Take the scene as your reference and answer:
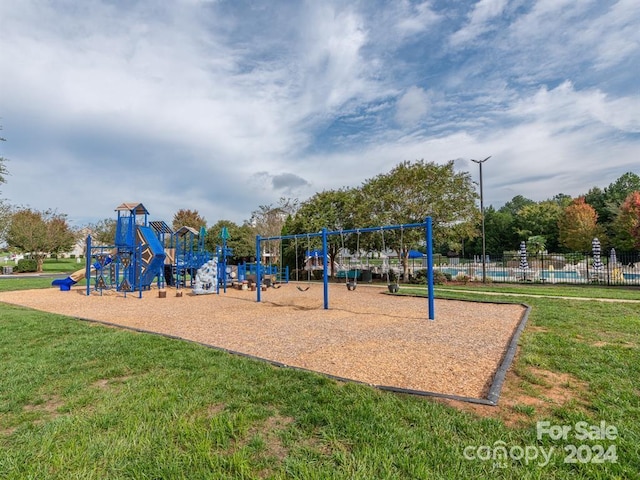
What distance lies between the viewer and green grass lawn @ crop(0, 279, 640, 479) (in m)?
2.38

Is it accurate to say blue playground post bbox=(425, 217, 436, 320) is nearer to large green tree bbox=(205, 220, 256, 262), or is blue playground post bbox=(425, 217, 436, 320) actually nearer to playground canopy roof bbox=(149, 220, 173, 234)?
playground canopy roof bbox=(149, 220, 173, 234)

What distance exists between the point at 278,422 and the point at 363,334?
3.79 metres

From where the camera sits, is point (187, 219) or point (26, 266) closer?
point (26, 266)

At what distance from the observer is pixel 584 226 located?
4138 cm

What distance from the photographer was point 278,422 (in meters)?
3.03

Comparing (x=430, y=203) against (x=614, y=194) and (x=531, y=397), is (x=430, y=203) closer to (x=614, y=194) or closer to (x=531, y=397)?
(x=531, y=397)

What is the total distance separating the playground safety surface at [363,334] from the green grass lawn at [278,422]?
56cm

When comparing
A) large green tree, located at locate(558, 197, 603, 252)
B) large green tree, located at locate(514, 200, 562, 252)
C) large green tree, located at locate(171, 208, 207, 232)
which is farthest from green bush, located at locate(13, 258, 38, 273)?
large green tree, located at locate(514, 200, 562, 252)

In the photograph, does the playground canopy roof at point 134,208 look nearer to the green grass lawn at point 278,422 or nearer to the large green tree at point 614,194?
the green grass lawn at point 278,422

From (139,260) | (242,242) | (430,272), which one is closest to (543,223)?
(242,242)

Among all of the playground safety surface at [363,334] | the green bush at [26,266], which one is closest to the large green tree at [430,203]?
the playground safety surface at [363,334]

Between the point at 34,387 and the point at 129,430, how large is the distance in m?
1.88

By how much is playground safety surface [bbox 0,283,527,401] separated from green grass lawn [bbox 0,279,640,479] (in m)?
0.56

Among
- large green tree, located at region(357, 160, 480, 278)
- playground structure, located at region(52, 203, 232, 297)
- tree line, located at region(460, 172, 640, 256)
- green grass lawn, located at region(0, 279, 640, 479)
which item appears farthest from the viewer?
tree line, located at region(460, 172, 640, 256)
